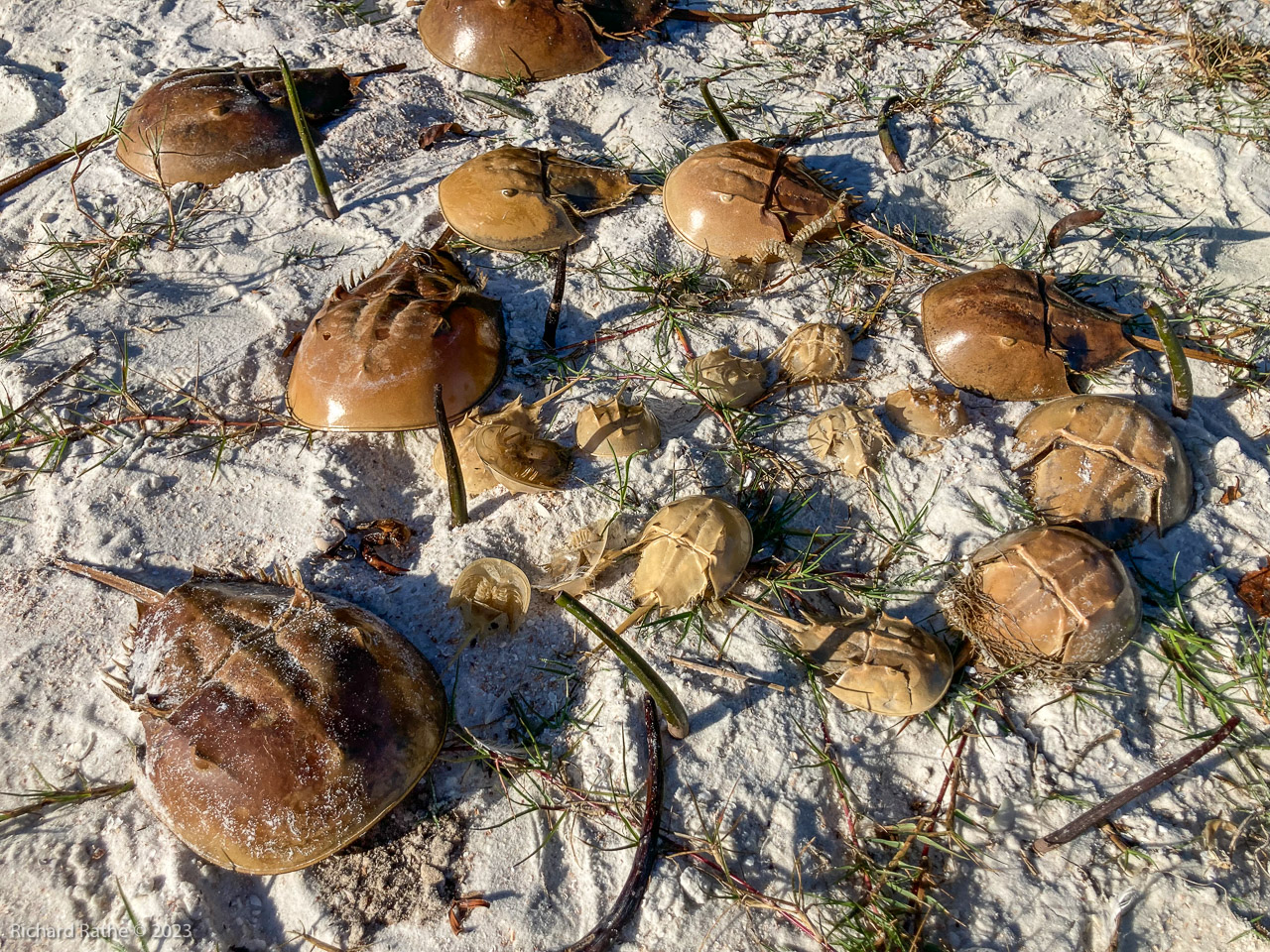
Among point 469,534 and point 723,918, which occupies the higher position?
point 469,534

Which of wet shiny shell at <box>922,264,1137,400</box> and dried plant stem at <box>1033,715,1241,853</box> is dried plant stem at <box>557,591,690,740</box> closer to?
dried plant stem at <box>1033,715,1241,853</box>

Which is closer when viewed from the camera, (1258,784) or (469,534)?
(1258,784)

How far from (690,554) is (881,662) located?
1.73 ft

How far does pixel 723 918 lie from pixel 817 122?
2.98 metres

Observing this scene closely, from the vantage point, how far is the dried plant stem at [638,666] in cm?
154

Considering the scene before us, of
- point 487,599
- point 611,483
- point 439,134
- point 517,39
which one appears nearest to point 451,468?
point 487,599

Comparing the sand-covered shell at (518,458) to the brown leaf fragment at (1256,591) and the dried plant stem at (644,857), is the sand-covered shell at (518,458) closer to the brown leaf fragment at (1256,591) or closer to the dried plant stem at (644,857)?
the dried plant stem at (644,857)

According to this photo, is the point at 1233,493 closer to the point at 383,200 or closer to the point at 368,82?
the point at 383,200

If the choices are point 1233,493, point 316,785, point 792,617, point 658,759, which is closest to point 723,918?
point 658,759

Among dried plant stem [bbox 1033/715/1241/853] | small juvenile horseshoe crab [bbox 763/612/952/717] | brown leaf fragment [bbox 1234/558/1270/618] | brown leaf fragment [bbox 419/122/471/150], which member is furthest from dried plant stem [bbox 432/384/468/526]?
brown leaf fragment [bbox 1234/558/1270/618]

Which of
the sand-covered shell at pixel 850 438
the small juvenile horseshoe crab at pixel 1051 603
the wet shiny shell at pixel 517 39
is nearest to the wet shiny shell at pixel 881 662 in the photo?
the small juvenile horseshoe crab at pixel 1051 603

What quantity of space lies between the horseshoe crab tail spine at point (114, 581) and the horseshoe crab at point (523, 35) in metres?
2.54

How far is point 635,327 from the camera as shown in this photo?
270cm

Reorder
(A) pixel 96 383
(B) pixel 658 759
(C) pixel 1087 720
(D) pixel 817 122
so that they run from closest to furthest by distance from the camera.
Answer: (B) pixel 658 759 < (C) pixel 1087 720 < (A) pixel 96 383 < (D) pixel 817 122
